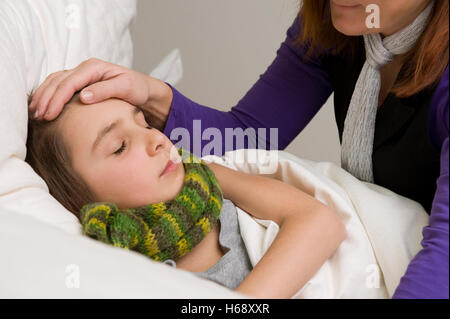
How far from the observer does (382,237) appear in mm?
1000

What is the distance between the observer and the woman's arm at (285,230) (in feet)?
2.91

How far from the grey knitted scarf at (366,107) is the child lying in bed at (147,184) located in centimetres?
21

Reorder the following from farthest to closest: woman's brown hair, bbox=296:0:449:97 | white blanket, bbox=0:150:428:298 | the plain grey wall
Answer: the plain grey wall
woman's brown hair, bbox=296:0:449:97
white blanket, bbox=0:150:428:298

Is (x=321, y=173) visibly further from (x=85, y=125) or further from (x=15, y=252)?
(x=15, y=252)

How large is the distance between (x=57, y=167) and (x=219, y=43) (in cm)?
129

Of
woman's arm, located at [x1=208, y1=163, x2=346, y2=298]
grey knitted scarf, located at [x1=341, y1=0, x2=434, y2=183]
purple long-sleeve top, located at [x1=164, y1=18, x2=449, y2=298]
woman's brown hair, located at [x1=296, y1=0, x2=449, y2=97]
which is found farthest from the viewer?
purple long-sleeve top, located at [x1=164, y1=18, x2=449, y2=298]

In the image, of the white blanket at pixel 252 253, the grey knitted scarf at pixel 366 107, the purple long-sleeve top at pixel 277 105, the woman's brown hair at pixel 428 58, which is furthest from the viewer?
the purple long-sleeve top at pixel 277 105

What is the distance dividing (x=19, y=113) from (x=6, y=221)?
0.30 meters

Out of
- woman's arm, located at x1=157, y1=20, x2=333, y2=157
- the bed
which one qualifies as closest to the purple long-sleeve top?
woman's arm, located at x1=157, y1=20, x2=333, y2=157

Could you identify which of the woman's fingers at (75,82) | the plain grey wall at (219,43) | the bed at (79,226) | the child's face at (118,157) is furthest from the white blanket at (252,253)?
the plain grey wall at (219,43)

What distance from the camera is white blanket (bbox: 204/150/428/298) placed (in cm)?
96

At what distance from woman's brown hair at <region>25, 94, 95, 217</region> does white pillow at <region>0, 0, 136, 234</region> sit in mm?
48

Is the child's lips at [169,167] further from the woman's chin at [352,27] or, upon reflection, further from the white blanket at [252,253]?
the woman's chin at [352,27]

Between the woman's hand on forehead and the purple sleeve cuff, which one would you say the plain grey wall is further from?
the purple sleeve cuff
